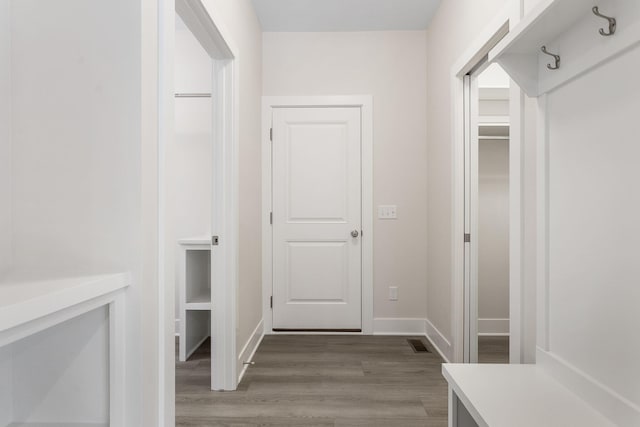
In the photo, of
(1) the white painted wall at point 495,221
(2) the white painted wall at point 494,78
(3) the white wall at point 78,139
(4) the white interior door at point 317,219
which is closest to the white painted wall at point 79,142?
(3) the white wall at point 78,139

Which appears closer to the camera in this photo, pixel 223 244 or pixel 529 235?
pixel 529 235

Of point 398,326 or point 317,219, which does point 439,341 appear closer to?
point 398,326

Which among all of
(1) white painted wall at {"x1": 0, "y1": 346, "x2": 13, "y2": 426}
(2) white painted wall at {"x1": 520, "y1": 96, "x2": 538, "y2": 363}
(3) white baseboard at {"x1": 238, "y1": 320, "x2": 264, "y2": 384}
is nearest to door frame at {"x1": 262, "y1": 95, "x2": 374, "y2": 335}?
(3) white baseboard at {"x1": 238, "y1": 320, "x2": 264, "y2": 384}

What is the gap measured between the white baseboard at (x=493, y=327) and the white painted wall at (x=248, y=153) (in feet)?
6.23

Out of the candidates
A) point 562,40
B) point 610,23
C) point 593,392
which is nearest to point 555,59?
point 562,40

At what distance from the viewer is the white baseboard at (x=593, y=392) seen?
85 cm

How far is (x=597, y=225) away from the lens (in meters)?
0.98

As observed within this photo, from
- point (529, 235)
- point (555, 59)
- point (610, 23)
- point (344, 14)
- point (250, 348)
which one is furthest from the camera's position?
point (344, 14)

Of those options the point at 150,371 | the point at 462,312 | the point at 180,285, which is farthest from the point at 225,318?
the point at 462,312

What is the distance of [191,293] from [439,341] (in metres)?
1.90

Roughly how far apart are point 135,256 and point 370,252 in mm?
2418

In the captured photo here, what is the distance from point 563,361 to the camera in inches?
43.6

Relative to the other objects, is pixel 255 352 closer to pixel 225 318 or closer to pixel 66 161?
pixel 225 318

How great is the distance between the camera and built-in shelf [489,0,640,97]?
2.92ft
